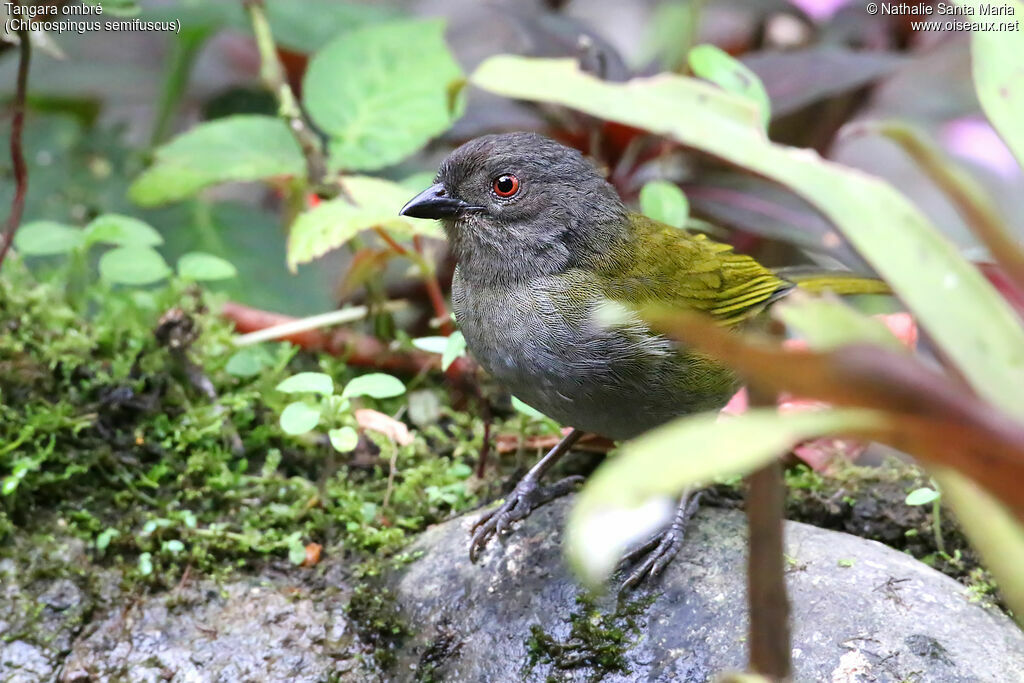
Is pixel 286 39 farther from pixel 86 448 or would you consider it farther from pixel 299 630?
pixel 299 630

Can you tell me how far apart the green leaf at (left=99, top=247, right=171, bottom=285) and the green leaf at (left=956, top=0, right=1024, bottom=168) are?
8.44 feet

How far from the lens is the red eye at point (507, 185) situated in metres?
3.08

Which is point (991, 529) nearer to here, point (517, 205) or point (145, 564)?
point (517, 205)

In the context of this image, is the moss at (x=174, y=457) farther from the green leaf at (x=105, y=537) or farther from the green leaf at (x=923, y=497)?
the green leaf at (x=923, y=497)

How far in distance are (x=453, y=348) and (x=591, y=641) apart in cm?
101

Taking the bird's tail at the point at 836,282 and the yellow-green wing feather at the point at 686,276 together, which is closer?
the yellow-green wing feather at the point at 686,276

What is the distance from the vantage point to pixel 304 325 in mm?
3594

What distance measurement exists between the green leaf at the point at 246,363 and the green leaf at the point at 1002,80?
2555mm

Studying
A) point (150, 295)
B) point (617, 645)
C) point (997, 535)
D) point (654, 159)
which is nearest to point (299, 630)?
point (617, 645)

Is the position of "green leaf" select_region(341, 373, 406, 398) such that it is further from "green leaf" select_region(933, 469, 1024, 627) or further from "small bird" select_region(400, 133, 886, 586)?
"green leaf" select_region(933, 469, 1024, 627)

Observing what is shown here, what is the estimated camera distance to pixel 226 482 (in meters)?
3.09

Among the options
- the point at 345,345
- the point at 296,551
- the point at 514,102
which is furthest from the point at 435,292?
the point at 514,102

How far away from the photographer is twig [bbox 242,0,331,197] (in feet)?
12.0

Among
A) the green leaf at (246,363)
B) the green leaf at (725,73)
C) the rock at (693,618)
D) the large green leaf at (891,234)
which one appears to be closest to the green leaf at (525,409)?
the rock at (693,618)
